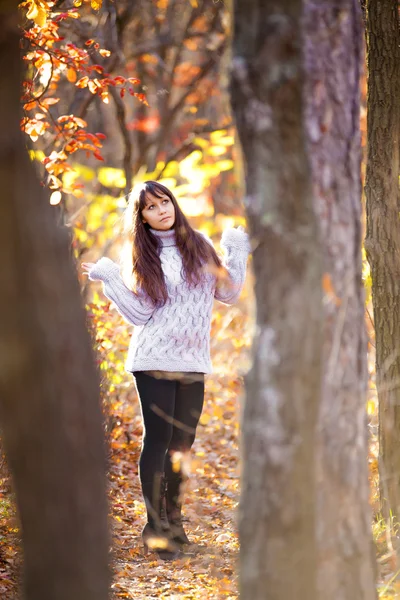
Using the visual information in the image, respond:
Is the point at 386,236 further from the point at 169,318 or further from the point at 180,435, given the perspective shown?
the point at 180,435

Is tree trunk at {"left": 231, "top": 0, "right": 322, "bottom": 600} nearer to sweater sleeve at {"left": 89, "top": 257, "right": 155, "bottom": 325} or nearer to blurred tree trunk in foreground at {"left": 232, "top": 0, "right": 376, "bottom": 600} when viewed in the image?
blurred tree trunk in foreground at {"left": 232, "top": 0, "right": 376, "bottom": 600}

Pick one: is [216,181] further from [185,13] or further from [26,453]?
[26,453]

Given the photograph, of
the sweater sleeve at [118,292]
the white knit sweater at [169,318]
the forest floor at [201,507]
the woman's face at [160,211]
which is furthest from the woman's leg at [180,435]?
the woman's face at [160,211]

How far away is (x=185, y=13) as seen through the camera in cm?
1162

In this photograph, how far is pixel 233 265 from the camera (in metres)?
5.26

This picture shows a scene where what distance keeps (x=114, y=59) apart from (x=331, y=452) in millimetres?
7069

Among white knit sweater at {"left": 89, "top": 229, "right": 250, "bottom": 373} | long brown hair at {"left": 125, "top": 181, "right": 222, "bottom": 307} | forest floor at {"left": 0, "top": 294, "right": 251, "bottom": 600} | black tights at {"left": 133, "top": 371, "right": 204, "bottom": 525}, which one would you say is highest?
long brown hair at {"left": 125, "top": 181, "right": 222, "bottom": 307}

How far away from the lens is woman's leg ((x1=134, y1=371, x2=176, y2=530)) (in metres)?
5.03

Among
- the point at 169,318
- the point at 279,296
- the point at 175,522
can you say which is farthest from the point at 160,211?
the point at 279,296

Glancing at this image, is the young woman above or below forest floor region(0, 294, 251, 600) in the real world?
above

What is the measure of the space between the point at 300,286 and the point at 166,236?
95.9 inches

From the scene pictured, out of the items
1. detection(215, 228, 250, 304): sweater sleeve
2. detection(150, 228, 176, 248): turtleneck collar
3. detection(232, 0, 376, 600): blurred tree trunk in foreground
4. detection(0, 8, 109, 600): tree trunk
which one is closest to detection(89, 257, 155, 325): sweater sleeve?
detection(150, 228, 176, 248): turtleneck collar

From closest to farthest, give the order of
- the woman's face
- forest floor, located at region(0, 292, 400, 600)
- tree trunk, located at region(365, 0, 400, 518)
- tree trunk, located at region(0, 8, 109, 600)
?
tree trunk, located at region(0, 8, 109, 600) < forest floor, located at region(0, 292, 400, 600) < tree trunk, located at region(365, 0, 400, 518) < the woman's face

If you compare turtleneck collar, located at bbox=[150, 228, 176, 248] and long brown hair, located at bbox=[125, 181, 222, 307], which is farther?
turtleneck collar, located at bbox=[150, 228, 176, 248]
